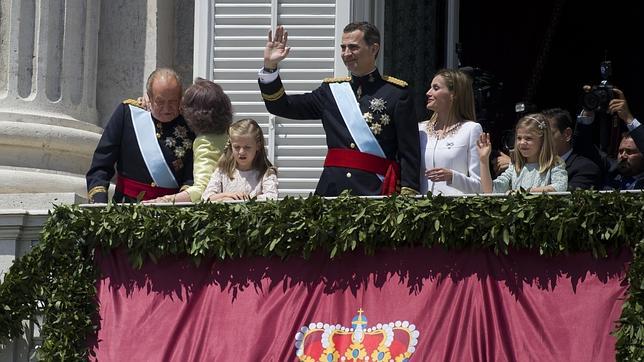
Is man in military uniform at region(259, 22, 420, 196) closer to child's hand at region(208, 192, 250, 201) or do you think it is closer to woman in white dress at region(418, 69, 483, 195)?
woman in white dress at region(418, 69, 483, 195)

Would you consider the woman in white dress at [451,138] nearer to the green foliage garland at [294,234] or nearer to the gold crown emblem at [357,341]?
the green foliage garland at [294,234]

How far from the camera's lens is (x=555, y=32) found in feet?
56.2

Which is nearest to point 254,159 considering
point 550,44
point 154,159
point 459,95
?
point 154,159

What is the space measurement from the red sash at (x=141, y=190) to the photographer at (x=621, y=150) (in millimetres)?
2563

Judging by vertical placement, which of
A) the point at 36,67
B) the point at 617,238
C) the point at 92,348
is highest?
the point at 36,67

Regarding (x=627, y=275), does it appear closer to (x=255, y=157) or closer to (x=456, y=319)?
(x=456, y=319)

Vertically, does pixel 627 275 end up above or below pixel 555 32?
below

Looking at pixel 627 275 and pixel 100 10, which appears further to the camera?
pixel 100 10

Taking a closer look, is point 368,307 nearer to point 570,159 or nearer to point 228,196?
point 228,196

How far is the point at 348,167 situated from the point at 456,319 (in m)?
1.42

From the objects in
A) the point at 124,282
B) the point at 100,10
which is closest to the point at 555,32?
the point at 100,10

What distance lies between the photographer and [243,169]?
11.6 m

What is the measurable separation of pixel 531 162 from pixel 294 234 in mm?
1495

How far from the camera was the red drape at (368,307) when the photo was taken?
34.1 ft
